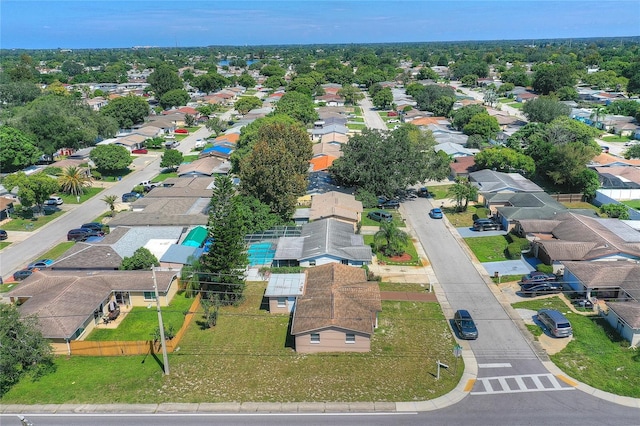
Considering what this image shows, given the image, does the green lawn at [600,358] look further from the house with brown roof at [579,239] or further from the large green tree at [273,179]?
the large green tree at [273,179]

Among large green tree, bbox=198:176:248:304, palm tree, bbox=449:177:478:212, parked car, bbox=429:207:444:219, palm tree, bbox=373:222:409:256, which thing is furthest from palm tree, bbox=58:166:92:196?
palm tree, bbox=449:177:478:212

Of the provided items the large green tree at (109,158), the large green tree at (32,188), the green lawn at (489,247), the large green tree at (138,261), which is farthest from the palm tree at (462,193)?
the large green tree at (109,158)

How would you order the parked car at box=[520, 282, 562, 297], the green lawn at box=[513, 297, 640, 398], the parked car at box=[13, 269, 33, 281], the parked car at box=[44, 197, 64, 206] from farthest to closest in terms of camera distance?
the parked car at box=[44, 197, 64, 206], the parked car at box=[13, 269, 33, 281], the parked car at box=[520, 282, 562, 297], the green lawn at box=[513, 297, 640, 398]

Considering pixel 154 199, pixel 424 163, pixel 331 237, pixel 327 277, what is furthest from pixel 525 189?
pixel 154 199

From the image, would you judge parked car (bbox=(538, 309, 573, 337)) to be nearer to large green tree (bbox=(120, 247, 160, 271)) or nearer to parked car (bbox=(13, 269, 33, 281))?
large green tree (bbox=(120, 247, 160, 271))

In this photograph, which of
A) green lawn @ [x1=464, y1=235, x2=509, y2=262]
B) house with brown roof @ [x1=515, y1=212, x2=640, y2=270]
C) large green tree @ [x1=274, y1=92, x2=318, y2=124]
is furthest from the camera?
large green tree @ [x1=274, y1=92, x2=318, y2=124]

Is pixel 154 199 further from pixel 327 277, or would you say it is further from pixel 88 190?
pixel 327 277
